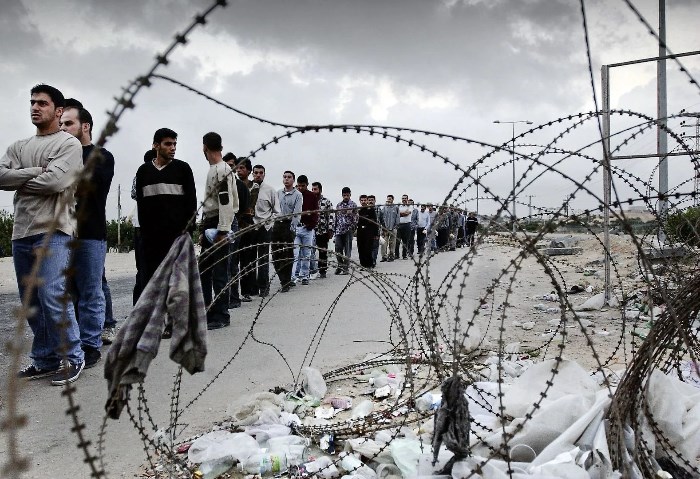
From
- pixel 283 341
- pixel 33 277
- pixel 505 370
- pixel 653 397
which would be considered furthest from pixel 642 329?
pixel 33 277

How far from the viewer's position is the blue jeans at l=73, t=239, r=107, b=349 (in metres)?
4.34

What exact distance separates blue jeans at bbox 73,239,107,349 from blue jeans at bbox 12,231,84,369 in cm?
27

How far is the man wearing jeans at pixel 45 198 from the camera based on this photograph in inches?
149

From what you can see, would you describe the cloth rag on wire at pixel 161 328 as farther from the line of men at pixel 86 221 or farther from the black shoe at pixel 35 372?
the black shoe at pixel 35 372

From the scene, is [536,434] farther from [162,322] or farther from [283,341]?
[283,341]

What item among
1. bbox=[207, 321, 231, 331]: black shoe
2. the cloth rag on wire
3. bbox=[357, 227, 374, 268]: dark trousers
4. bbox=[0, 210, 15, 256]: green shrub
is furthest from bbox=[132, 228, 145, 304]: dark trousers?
bbox=[0, 210, 15, 256]: green shrub

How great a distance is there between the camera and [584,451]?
103 inches

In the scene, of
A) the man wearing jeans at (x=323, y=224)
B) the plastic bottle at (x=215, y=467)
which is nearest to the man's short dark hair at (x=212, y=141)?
the plastic bottle at (x=215, y=467)

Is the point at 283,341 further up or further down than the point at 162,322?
further down

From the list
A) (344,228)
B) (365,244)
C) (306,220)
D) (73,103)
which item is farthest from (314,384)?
(365,244)

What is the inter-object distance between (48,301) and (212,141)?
2.30 m

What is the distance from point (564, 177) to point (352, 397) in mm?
2420

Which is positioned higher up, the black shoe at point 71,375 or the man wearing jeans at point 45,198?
the man wearing jeans at point 45,198

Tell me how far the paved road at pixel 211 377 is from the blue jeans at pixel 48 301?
0.70ft
